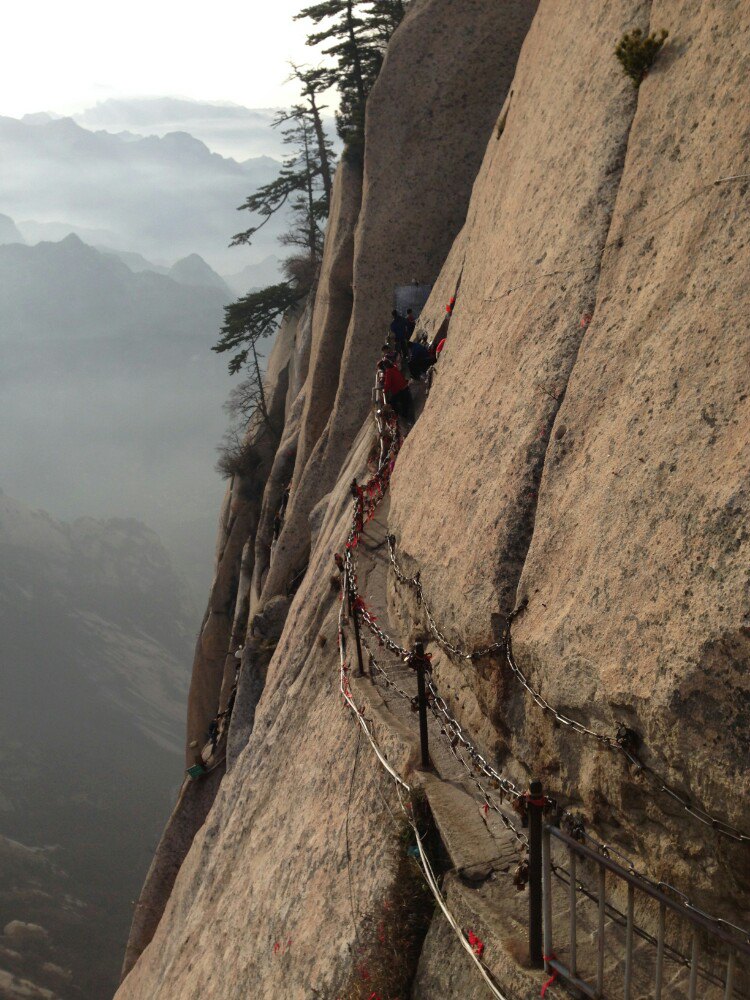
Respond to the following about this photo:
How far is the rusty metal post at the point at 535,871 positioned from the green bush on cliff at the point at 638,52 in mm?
8601

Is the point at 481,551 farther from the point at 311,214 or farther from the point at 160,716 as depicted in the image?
the point at 160,716

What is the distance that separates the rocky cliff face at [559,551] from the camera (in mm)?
5879

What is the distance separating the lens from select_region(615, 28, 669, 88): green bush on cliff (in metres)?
9.31

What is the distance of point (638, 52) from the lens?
9.34 meters

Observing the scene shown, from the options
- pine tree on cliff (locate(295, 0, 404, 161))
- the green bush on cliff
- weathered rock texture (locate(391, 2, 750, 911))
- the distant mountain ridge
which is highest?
pine tree on cliff (locate(295, 0, 404, 161))

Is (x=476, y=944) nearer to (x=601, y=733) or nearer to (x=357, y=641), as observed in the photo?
(x=601, y=733)

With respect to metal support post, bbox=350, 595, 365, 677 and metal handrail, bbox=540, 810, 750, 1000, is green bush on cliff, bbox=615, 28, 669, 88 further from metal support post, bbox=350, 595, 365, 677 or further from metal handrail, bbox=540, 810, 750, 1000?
metal handrail, bbox=540, 810, 750, 1000

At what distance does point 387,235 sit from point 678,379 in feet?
68.5

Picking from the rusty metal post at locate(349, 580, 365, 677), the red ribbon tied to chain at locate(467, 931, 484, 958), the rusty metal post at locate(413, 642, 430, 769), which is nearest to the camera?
the red ribbon tied to chain at locate(467, 931, 484, 958)

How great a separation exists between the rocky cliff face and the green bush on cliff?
19 centimetres

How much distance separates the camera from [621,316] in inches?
320

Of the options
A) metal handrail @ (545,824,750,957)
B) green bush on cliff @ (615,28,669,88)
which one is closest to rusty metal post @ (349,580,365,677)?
metal handrail @ (545,824,750,957)

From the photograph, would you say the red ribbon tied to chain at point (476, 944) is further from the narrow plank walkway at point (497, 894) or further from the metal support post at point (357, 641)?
the metal support post at point (357, 641)

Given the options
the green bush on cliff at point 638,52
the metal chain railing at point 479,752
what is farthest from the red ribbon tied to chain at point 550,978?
the green bush on cliff at point 638,52
